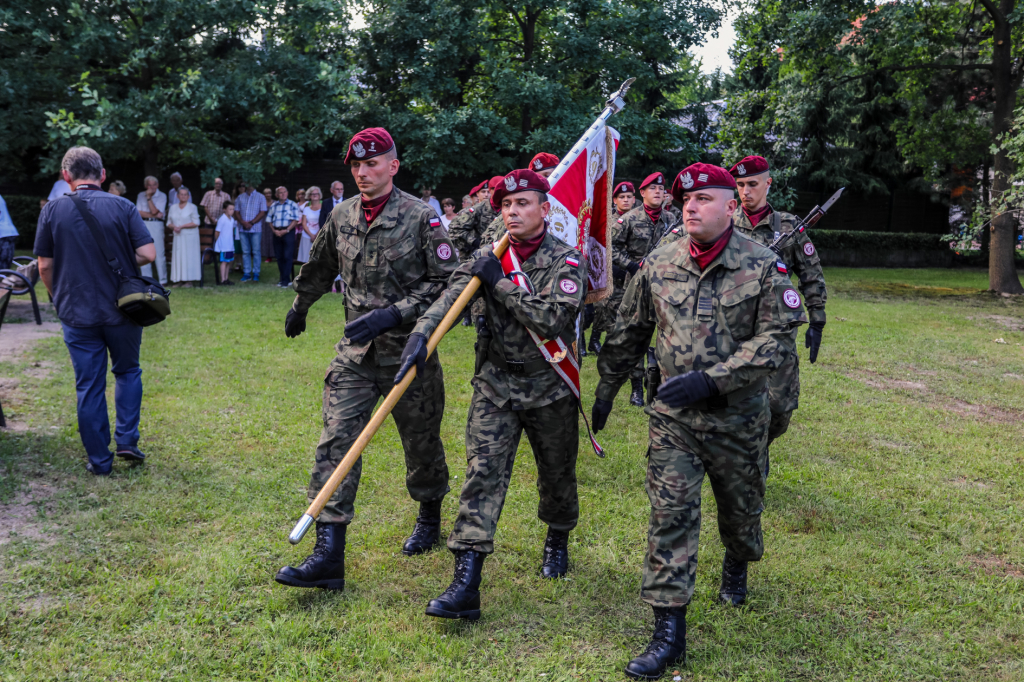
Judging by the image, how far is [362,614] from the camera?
414cm

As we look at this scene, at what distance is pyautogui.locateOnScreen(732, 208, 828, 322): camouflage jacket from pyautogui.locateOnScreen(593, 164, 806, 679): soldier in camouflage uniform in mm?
2062

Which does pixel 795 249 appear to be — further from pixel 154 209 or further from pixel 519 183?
pixel 154 209

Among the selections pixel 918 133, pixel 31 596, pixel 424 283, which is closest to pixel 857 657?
pixel 424 283

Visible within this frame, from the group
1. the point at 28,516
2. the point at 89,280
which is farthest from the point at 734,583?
the point at 89,280

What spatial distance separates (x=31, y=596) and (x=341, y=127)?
15.0 metres

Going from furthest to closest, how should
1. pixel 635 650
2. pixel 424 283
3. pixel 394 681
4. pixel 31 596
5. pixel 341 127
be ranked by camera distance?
1. pixel 341 127
2. pixel 424 283
3. pixel 31 596
4. pixel 635 650
5. pixel 394 681

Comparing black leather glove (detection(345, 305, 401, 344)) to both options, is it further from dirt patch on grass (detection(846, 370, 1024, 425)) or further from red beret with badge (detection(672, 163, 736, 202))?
dirt patch on grass (detection(846, 370, 1024, 425))

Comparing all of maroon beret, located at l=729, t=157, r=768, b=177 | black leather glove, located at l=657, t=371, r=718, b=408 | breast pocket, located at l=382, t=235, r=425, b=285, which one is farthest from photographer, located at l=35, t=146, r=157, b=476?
maroon beret, located at l=729, t=157, r=768, b=177

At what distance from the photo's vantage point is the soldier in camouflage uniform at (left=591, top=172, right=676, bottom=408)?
8.83 meters

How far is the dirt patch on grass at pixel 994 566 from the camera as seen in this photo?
4.93m

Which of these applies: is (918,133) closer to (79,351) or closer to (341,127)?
(341,127)

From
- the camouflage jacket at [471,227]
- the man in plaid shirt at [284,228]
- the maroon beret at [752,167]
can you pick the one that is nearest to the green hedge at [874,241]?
the man in plaid shirt at [284,228]

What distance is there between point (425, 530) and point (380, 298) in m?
1.45

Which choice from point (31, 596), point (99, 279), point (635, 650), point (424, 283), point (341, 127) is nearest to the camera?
point (635, 650)
